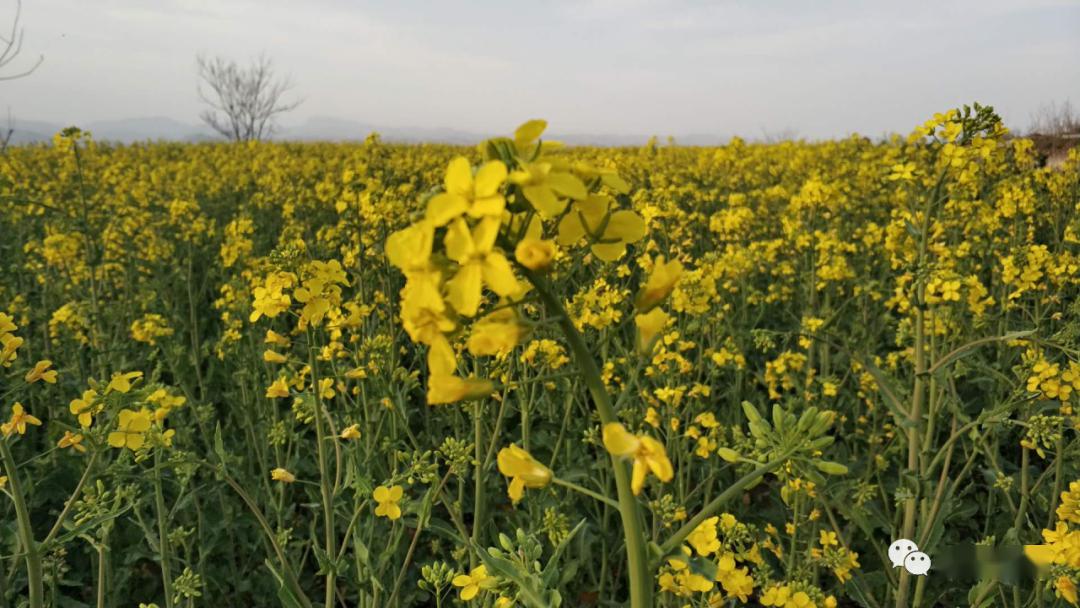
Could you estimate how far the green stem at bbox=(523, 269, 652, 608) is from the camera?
104cm

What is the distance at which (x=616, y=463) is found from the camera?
110cm

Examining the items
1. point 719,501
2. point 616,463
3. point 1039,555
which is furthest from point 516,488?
point 1039,555

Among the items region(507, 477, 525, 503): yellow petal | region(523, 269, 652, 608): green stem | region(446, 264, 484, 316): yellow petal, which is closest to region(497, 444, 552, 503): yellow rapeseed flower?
region(507, 477, 525, 503): yellow petal

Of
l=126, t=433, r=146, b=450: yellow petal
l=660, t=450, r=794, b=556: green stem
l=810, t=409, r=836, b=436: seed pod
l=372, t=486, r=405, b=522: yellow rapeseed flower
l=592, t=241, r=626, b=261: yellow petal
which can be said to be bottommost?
l=372, t=486, r=405, b=522: yellow rapeseed flower

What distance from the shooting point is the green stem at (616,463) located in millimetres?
1036

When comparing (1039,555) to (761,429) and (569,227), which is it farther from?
(569,227)

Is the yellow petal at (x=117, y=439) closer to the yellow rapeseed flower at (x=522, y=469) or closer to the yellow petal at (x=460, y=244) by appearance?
the yellow rapeseed flower at (x=522, y=469)

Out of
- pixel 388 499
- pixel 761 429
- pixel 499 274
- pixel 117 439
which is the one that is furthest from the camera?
pixel 388 499

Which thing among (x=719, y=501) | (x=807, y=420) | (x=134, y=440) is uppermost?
(x=807, y=420)

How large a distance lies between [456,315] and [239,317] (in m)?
4.41

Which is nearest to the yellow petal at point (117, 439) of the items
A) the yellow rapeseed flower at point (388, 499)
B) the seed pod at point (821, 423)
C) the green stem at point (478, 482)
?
the yellow rapeseed flower at point (388, 499)

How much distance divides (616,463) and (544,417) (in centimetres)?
346

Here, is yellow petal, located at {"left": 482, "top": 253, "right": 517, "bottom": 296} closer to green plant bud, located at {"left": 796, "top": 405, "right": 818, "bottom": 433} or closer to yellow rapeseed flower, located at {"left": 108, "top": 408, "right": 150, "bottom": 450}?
green plant bud, located at {"left": 796, "top": 405, "right": 818, "bottom": 433}

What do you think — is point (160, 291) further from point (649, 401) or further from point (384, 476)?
point (649, 401)
